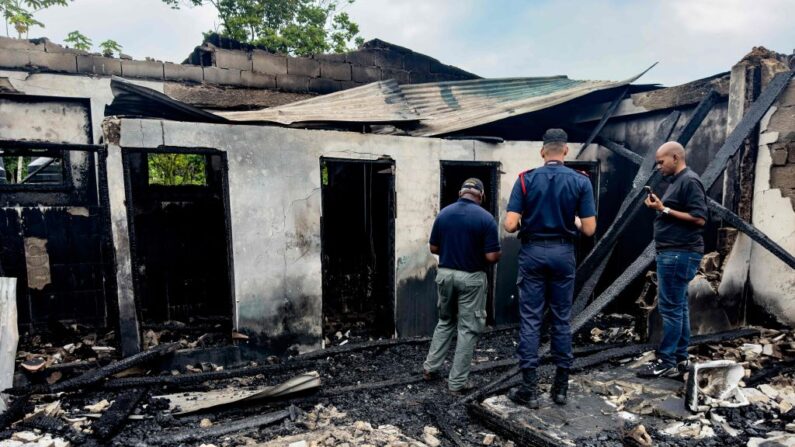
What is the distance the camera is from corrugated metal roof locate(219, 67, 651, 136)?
521 cm

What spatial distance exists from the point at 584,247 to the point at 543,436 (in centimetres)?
417

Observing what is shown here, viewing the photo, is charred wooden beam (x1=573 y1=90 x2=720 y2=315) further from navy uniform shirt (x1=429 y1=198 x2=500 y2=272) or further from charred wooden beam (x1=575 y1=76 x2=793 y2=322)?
navy uniform shirt (x1=429 y1=198 x2=500 y2=272)

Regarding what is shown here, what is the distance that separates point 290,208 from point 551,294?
2871 mm

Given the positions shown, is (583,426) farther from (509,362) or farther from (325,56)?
(325,56)

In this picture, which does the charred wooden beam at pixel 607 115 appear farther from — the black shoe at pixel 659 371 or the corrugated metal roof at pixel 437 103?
the black shoe at pixel 659 371

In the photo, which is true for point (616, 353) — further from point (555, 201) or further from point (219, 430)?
point (219, 430)

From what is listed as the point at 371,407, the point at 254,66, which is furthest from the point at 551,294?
the point at 254,66

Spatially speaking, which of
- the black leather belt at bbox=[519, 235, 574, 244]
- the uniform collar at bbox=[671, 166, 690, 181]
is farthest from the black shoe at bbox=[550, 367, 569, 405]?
the uniform collar at bbox=[671, 166, 690, 181]

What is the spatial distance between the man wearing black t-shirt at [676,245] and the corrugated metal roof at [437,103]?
2.13 metres

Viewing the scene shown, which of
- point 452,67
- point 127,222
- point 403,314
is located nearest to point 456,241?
point 403,314

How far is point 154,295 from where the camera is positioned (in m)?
6.67

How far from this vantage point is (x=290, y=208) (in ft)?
16.4

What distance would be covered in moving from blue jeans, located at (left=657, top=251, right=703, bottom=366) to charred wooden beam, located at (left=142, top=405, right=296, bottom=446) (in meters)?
3.25

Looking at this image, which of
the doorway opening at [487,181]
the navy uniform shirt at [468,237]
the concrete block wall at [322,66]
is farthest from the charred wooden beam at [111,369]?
the concrete block wall at [322,66]
